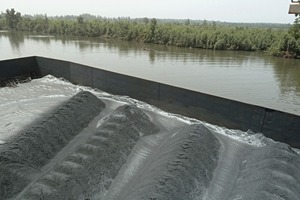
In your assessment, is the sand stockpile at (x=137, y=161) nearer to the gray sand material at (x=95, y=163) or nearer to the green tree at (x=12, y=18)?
the gray sand material at (x=95, y=163)

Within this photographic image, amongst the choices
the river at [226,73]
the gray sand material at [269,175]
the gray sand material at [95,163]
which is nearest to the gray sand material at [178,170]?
the gray sand material at [95,163]

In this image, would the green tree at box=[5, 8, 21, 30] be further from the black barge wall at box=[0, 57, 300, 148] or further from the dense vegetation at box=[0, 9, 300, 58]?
the black barge wall at box=[0, 57, 300, 148]

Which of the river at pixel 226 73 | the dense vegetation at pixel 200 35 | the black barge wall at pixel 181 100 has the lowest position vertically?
the river at pixel 226 73

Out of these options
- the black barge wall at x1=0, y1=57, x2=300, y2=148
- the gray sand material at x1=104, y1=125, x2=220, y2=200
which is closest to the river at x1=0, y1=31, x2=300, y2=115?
the black barge wall at x1=0, y1=57, x2=300, y2=148

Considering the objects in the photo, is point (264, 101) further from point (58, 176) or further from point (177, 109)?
point (58, 176)

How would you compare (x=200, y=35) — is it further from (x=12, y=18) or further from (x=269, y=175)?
(x=12, y=18)

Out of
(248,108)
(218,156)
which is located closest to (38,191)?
(218,156)

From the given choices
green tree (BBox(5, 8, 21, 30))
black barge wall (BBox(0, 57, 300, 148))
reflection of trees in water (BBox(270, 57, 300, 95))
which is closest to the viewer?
black barge wall (BBox(0, 57, 300, 148))
